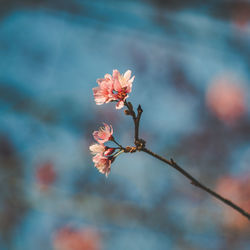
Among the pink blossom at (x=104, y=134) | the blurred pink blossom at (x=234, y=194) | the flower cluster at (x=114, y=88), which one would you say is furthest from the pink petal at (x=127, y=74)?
the blurred pink blossom at (x=234, y=194)

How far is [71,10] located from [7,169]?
3172mm

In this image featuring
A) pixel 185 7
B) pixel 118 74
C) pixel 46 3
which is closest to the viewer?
pixel 118 74

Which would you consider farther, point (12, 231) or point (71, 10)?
point (12, 231)

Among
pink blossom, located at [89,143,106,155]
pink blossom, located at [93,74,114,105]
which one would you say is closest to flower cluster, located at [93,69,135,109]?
pink blossom, located at [93,74,114,105]

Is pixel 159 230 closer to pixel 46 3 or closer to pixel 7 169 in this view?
pixel 7 169

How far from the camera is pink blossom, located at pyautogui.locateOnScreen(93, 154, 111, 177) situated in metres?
1.14

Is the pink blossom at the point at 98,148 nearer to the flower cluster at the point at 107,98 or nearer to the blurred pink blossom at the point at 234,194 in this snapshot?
the flower cluster at the point at 107,98

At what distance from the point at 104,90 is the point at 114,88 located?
2.3 inches

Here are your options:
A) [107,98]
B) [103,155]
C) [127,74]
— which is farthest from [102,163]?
[127,74]

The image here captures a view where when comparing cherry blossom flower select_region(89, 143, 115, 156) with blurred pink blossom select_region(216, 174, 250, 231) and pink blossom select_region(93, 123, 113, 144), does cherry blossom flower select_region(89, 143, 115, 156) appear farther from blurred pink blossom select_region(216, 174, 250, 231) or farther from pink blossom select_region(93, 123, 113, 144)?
blurred pink blossom select_region(216, 174, 250, 231)

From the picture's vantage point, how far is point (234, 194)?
5438mm

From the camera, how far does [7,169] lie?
17.4 feet

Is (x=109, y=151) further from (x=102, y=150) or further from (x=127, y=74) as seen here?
(x=127, y=74)

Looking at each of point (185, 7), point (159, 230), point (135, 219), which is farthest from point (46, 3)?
point (159, 230)
